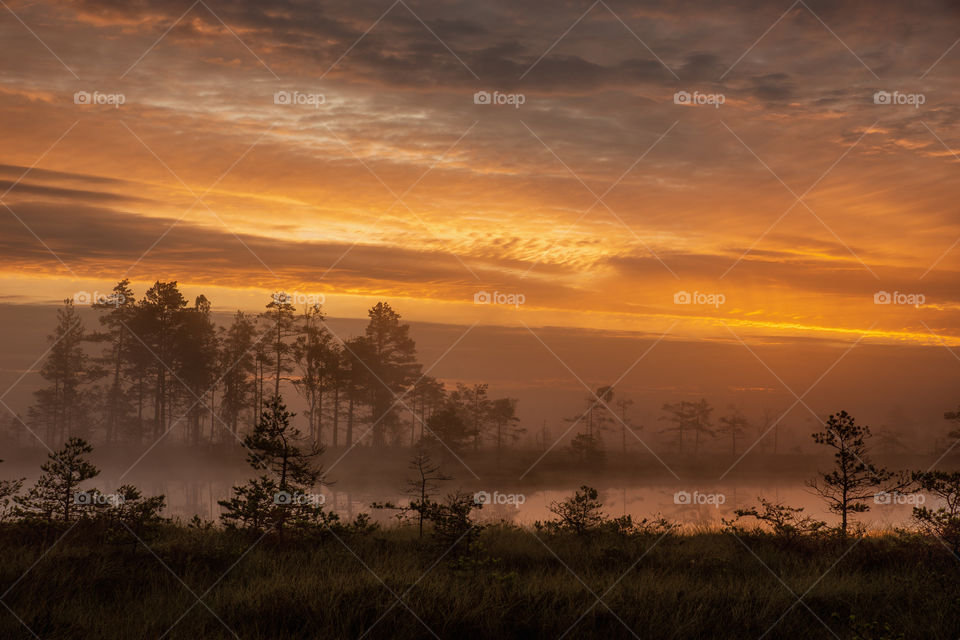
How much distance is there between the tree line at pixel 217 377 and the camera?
5081cm

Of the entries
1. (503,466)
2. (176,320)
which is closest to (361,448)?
(503,466)

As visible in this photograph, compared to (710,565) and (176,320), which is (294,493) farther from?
(176,320)

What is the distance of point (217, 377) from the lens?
56.0 meters

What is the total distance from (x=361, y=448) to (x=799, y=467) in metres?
51.9

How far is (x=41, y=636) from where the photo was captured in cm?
811

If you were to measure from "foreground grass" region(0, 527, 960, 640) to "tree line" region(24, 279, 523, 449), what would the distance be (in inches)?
1358

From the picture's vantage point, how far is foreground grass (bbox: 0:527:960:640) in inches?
348

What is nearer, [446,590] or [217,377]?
[446,590]

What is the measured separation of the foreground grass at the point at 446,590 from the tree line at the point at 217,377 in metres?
34.5

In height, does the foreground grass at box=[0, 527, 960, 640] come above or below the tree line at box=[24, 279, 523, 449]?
below

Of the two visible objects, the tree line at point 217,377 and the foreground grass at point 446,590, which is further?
the tree line at point 217,377

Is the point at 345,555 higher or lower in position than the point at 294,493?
lower

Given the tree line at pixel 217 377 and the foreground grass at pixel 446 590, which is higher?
the tree line at pixel 217 377

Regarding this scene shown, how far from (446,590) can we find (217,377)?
51353mm
